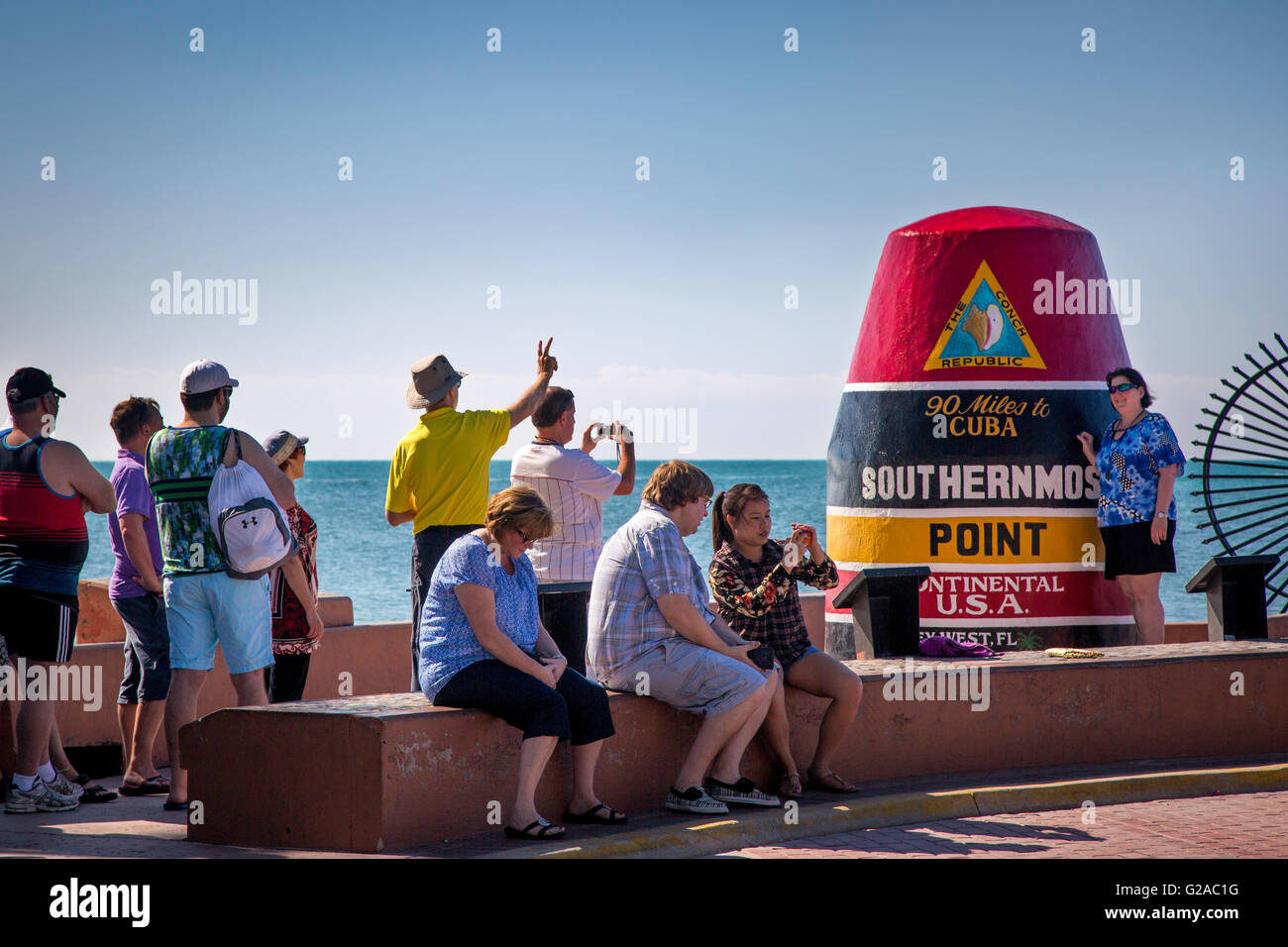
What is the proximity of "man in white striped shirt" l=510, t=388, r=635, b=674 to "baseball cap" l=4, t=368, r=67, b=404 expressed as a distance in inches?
88.7

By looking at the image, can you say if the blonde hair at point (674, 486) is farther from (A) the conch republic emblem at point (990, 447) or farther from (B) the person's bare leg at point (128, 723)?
(A) the conch republic emblem at point (990, 447)

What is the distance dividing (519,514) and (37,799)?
2580 millimetres

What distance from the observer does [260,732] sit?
19.0 ft

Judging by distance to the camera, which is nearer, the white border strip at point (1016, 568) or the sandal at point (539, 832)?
the sandal at point (539, 832)

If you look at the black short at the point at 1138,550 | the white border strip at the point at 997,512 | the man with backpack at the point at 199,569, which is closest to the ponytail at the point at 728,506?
the man with backpack at the point at 199,569

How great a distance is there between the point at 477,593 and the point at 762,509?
1642 millimetres

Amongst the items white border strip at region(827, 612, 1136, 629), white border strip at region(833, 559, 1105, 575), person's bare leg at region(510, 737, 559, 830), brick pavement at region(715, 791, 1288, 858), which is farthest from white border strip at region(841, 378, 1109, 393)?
person's bare leg at region(510, 737, 559, 830)

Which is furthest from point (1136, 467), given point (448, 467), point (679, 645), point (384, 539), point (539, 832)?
point (384, 539)

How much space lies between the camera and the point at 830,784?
271 inches

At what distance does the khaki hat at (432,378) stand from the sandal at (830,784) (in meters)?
2.64

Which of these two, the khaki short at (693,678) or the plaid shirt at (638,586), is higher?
the plaid shirt at (638,586)

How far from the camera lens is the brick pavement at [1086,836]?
19.5ft

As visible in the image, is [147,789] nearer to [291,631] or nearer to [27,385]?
[291,631]
